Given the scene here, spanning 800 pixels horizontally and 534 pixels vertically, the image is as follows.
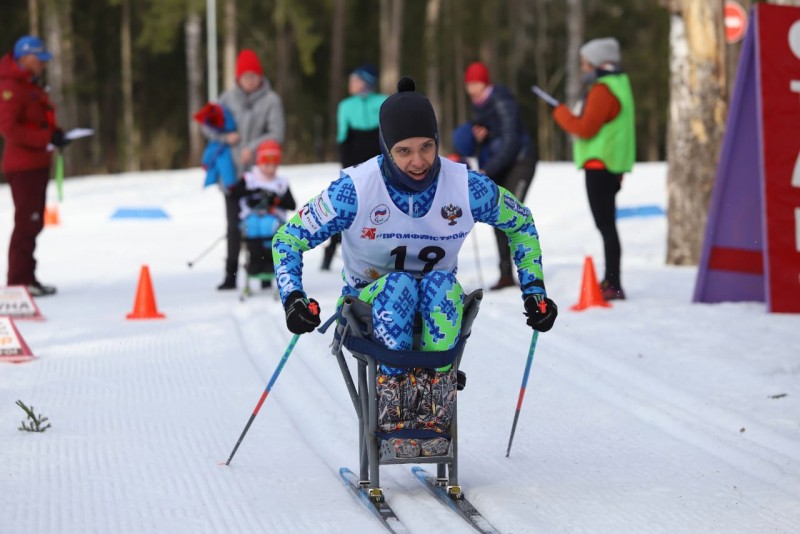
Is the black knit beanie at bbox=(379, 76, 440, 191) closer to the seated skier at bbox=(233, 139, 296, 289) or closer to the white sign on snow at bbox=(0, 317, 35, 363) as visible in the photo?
the white sign on snow at bbox=(0, 317, 35, 363)

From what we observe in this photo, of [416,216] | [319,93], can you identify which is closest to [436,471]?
[416,216]

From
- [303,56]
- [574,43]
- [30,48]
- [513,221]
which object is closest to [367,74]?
[30,48]

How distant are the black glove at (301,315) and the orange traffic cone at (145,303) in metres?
5.42

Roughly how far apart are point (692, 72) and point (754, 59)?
116 inches

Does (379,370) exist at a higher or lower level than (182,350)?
higher

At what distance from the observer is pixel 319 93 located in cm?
4972

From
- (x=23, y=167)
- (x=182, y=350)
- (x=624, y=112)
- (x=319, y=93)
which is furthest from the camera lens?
(x=319, y=93)

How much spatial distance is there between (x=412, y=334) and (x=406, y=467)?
98 cm

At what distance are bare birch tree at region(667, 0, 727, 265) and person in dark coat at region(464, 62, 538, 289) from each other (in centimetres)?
193

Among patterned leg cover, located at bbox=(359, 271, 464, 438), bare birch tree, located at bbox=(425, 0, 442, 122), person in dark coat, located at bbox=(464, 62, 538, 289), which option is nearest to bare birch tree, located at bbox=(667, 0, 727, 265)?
Answer: person in dark coat, located at bbox=(464, 62, 538, 289)

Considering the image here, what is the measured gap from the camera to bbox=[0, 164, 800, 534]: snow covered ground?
4.66 metres

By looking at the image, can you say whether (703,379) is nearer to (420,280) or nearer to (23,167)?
(420,280)

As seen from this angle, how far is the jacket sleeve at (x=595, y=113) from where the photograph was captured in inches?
394

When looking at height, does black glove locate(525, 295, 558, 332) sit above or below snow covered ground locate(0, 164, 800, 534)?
above
